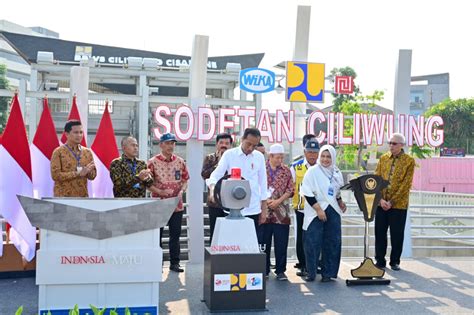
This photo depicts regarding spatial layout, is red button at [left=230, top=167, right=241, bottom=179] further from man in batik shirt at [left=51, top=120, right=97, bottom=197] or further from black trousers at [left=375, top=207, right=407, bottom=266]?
black trousers at [left=375, top=207, right=407, bottom=266]

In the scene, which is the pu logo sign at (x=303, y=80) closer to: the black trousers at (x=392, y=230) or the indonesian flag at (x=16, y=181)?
the black trousers at (x=392, y=230)

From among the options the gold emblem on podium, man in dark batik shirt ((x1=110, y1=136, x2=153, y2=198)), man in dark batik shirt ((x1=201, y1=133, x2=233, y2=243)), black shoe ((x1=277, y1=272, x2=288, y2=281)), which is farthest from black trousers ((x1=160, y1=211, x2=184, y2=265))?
the gold emblem on podium

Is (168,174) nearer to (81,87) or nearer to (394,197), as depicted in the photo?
(81,87)

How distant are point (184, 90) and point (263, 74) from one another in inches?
765

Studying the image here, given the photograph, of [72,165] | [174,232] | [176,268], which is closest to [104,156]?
[72,165]

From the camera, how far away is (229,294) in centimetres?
482

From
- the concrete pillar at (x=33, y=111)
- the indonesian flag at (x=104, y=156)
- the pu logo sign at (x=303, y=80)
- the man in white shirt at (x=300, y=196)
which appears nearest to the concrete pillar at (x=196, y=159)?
the indonesian flag at (x=104, y=156)

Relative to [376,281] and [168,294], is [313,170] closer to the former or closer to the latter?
[376,281]

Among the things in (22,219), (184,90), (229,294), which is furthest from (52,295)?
(184,90)

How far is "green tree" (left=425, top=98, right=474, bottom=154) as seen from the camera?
43.1 metres

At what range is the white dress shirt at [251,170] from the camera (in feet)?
18.7

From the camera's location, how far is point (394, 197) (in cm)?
691

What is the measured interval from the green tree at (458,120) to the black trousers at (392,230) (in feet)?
126

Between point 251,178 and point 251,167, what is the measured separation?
0.38 ft
